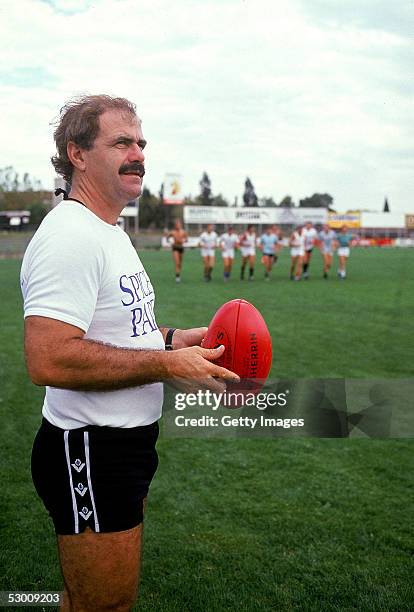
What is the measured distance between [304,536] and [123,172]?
2.61 meters

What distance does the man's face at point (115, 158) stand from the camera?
2.10 metres

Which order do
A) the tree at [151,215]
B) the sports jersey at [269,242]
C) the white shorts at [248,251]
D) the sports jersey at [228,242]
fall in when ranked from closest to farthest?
the sports jersey at [269,242] < the white shorts at [248,251] < the sports jersey at [228,242] < the tree at [151,215]

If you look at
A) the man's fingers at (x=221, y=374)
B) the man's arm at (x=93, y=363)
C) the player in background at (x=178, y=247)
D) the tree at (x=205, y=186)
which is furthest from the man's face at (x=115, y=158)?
the tree at (x=205, y=186)

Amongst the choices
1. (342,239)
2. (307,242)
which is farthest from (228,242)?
(342,239)

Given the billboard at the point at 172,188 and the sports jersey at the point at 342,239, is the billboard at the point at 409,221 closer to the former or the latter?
the billboard at the point at 172,188

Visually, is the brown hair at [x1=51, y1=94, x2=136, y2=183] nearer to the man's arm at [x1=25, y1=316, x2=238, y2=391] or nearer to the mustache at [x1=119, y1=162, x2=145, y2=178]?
the mustache at [x1=119, y1=162, x2=145, y2=178]

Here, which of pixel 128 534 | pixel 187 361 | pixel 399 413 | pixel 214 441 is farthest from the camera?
pixel 399 413

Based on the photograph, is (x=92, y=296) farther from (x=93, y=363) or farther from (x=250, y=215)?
(x=250, y=215)

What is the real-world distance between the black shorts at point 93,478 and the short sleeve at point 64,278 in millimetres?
419

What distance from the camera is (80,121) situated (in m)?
2.11

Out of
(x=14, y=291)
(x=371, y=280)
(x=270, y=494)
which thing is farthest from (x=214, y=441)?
(x=371, y=280)

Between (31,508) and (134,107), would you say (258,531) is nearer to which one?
(31,508)

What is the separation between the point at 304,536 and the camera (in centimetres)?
378

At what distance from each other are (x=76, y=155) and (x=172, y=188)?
67.7 m
